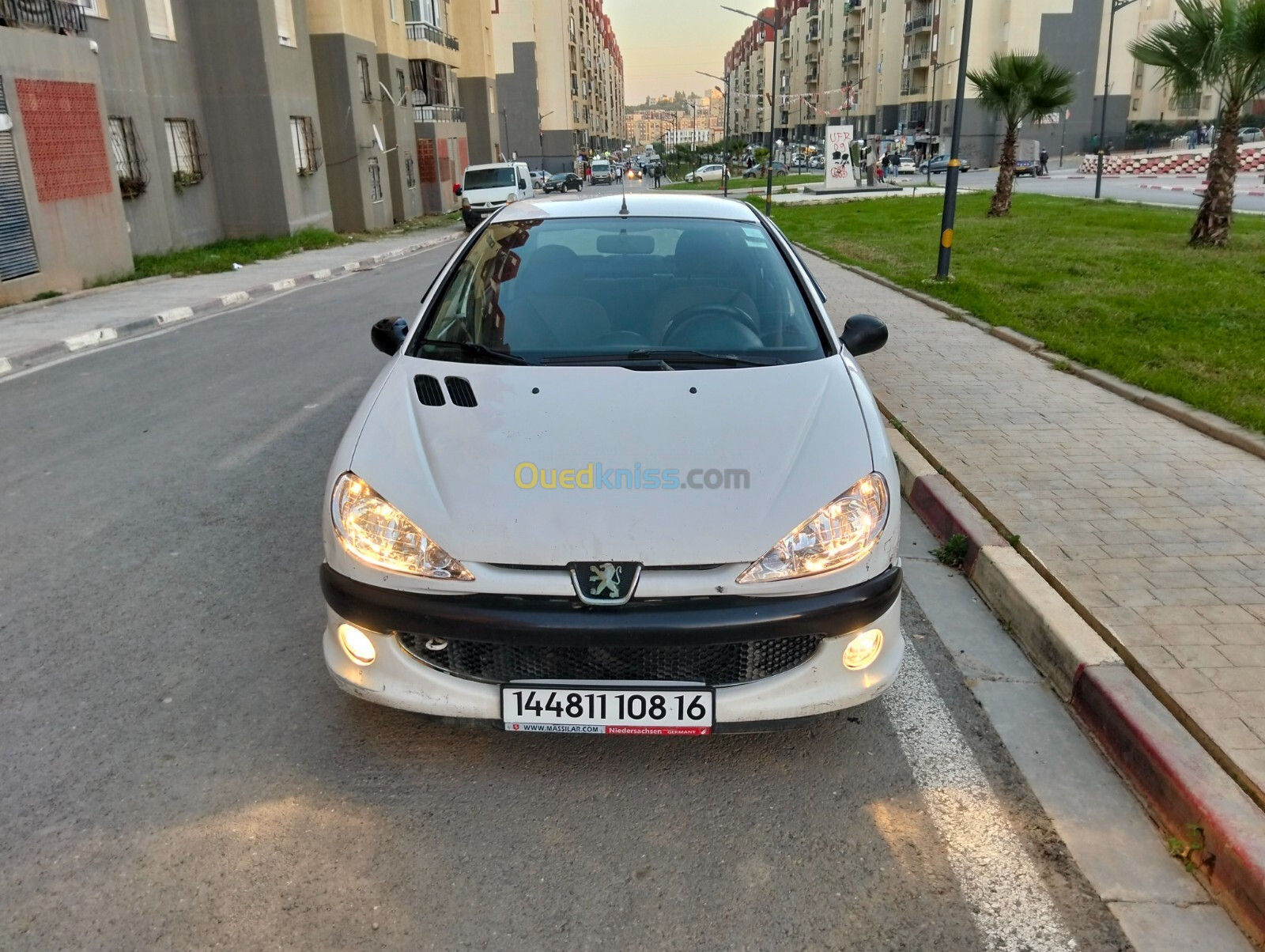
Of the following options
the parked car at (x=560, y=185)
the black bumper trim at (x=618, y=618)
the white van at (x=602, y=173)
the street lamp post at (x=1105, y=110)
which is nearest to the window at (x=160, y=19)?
the black bumper trim at (x=618, y=618)

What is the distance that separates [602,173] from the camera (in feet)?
223

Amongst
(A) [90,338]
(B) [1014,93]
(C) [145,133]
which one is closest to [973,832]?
(A) [90,338]

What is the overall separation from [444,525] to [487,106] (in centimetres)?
5296

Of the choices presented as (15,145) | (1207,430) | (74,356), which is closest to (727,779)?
(1207,430)

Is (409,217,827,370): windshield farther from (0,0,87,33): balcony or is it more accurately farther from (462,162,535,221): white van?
(462,162,535,221): white van

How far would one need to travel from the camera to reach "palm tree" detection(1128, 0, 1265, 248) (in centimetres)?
1425

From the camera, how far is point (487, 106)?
170 ft

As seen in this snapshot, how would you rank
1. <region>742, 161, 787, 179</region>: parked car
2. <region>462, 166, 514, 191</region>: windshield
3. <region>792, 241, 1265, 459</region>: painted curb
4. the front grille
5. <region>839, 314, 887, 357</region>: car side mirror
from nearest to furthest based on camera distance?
the front grille, <region>839, 314, 887, 357</region>: car side mirror, <region>792, 241, 1265, 459</region>: painted curb, <region>462, 166, 514, 191</region>: windshield, <region>742, 161, 787, 179</region>: parked car

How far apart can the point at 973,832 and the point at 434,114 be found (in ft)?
131

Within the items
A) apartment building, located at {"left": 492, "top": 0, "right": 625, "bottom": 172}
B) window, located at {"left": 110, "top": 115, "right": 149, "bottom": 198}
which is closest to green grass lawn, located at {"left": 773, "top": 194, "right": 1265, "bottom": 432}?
window, located at {"left": 110, "top": 115, "right": 149, "bottom": 198}

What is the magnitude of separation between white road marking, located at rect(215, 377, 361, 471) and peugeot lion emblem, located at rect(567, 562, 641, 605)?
409 centimetres

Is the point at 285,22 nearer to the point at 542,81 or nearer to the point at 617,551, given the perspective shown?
the point at 617,551

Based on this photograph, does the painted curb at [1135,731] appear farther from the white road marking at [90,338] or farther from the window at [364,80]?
the window at [364,80]

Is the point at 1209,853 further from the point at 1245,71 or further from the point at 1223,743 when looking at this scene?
the point at 1245,71
